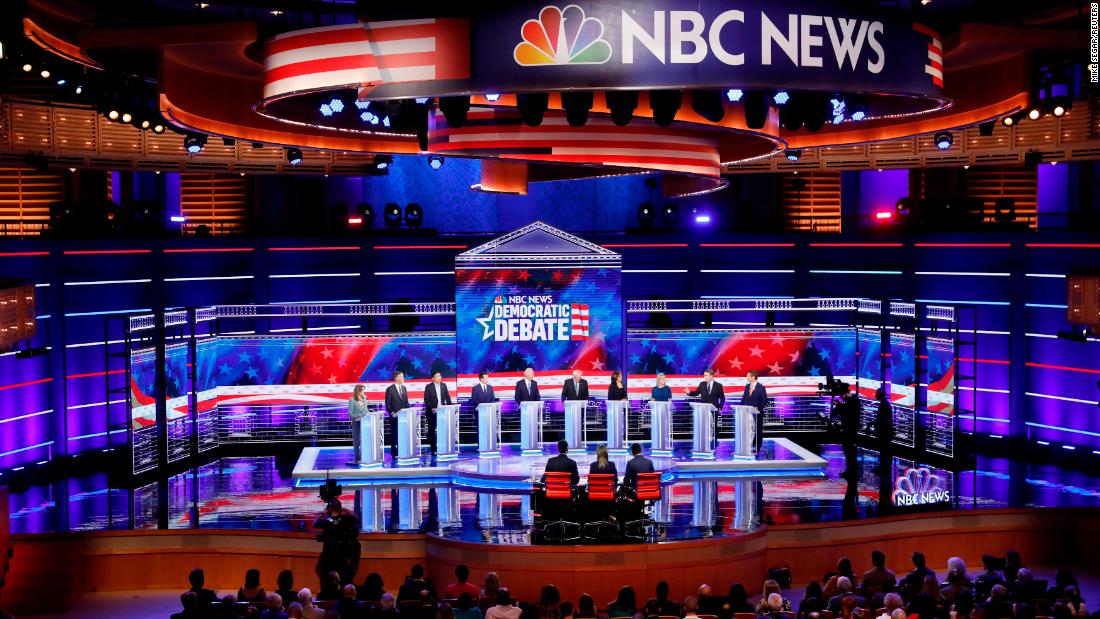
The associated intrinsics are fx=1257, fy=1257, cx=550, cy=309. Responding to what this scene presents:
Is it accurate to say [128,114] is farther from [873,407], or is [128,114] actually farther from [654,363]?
[873,407]

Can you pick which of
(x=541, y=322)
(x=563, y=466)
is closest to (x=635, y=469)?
(x=563, y=466)

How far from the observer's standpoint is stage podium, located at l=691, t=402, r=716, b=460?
1652cm

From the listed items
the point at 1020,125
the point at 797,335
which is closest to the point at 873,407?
the point at 797,335

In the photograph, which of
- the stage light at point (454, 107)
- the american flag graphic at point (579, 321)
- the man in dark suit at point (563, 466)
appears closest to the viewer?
the stage light at point (454, 107)

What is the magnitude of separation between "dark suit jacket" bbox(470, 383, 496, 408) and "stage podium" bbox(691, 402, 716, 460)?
2695 mm

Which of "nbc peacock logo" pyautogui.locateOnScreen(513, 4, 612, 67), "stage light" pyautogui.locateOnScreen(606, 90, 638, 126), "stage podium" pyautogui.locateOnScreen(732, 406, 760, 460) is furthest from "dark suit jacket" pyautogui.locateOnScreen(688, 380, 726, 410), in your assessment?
"nbc peacock logo" pyautogui.locateOnScreen(513, 4, 612, 67)

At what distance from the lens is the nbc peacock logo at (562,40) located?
7.65 meters

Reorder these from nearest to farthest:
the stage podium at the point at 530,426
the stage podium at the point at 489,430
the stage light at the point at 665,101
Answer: the stage light at the point at 665,101 → the stage podium at the point at 489,430 → the stage podium at the point at 530,426

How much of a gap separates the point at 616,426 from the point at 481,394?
190 cm

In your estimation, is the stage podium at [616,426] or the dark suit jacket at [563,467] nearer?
the dark suit jacket at [563,467]

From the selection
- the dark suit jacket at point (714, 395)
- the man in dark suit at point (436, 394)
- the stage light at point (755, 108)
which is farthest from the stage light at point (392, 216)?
the stage light at point (755, 108)

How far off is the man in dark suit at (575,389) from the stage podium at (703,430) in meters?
1.47

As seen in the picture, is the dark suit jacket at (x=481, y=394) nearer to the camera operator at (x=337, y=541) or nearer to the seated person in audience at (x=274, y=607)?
the camera operator at (x=337, y=541)

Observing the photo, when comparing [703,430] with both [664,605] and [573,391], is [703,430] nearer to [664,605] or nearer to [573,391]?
[573,391]
